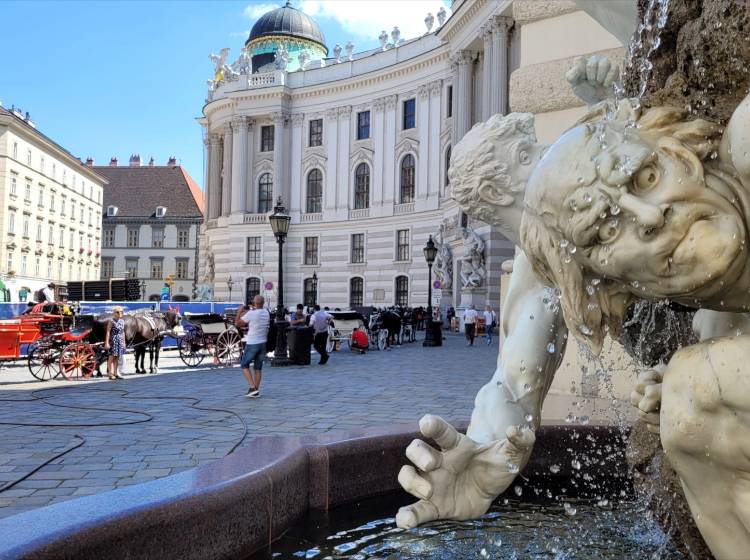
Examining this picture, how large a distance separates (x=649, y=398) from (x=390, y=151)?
1757 inches

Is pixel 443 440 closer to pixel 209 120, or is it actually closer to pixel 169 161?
pixel 209 120

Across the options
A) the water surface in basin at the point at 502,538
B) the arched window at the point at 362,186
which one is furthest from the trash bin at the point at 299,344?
the arched window at the point at 362,186

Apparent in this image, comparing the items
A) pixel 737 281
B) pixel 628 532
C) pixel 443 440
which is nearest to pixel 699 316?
pixel 737 281

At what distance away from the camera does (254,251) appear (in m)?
50.5

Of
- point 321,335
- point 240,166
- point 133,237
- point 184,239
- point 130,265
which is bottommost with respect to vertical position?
point 321,335

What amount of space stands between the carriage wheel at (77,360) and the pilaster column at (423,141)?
3174cm

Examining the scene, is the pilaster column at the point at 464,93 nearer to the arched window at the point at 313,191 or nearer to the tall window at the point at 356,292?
the tall window at the point at 356,292

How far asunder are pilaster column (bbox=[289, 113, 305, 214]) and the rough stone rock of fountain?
4826 centimetres

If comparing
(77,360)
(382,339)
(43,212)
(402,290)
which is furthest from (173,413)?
(43,212)

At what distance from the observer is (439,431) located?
5.75 ft

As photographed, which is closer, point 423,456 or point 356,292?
point 423,456

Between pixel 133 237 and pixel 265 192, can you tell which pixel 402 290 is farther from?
pixel 133 237

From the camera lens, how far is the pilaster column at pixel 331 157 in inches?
1889

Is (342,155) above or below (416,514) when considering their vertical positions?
above
